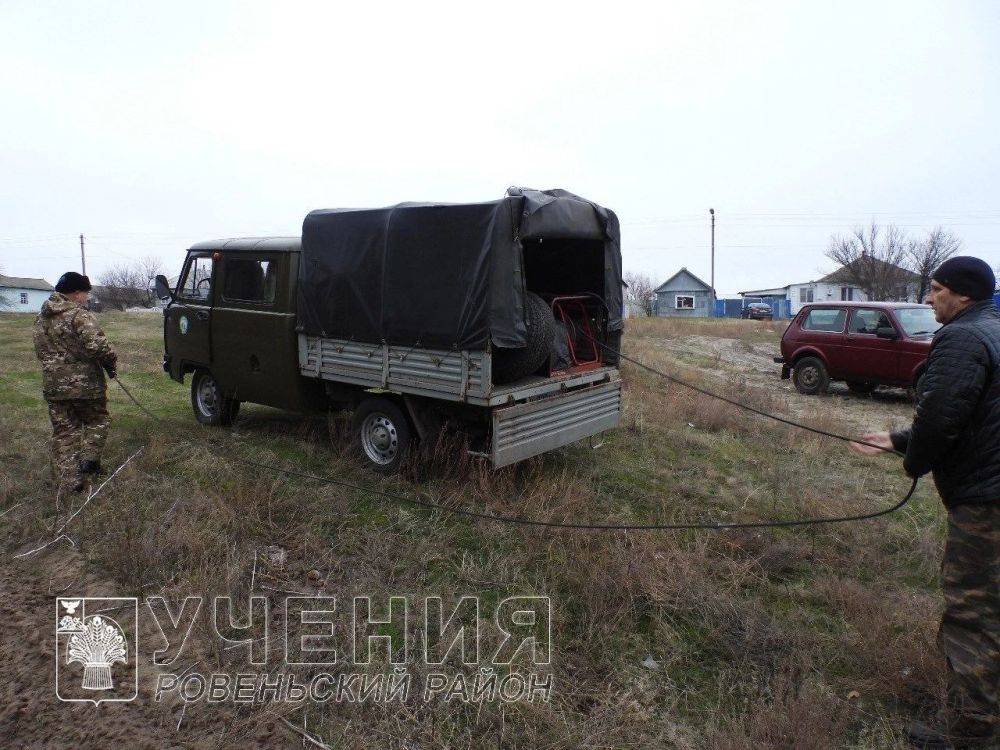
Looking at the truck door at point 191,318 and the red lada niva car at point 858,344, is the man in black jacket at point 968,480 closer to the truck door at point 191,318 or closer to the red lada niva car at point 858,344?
the truck door at point 191,318

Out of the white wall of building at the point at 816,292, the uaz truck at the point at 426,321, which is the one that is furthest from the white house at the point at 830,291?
the uaz truck at the point at 426,321

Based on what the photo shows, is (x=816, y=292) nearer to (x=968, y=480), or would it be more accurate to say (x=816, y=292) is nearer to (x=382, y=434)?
Answer: (x=382, y=434)

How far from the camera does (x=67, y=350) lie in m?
5.88

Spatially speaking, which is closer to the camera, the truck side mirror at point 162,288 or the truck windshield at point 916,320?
the truck side mirror at point 162,288

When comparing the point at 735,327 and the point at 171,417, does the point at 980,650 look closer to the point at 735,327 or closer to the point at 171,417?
the point at 171,417

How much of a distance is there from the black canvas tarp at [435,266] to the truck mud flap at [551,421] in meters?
0.67

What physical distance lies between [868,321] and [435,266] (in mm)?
8903

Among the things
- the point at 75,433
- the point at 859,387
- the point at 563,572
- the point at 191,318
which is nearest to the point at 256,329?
the point at 191,318

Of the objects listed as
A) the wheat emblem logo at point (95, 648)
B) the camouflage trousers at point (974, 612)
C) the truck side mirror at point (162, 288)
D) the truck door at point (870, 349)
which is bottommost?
the wheat emblem logo at point (95, 648)

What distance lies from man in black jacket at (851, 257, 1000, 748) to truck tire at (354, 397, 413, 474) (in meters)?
4.11

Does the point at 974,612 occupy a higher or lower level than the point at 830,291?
lower

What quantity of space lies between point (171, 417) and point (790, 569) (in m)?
7.75

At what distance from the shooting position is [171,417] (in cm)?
886

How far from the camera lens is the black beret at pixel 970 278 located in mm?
2988
